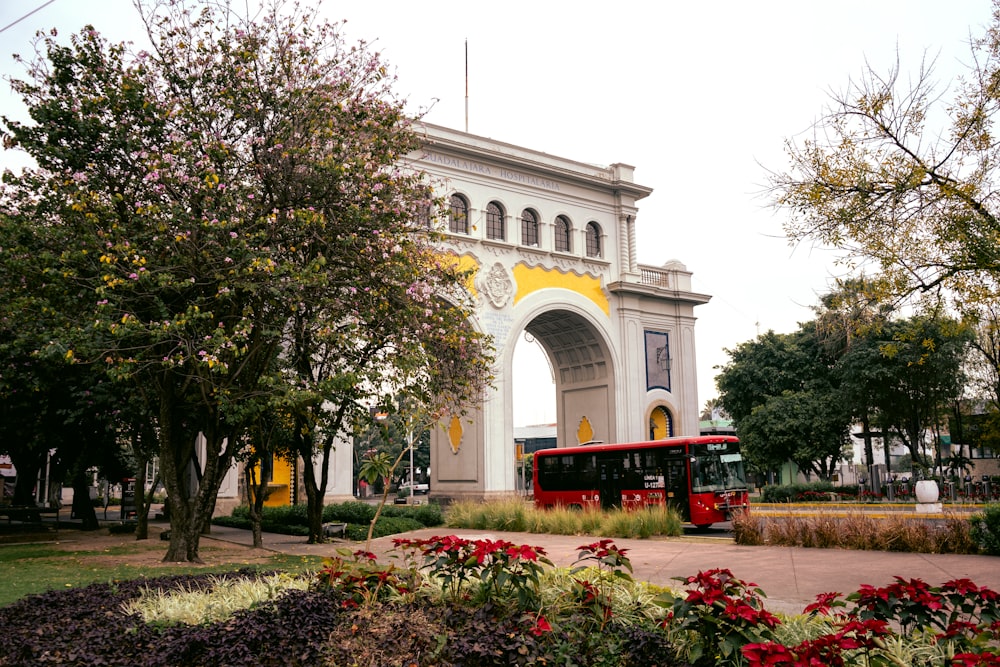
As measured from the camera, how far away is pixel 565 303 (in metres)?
37.7

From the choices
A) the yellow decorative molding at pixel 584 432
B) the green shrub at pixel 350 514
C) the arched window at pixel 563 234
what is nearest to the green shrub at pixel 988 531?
the green shrub at pixel 350 514

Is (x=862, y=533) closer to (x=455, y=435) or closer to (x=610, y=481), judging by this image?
(x=610, y=481)

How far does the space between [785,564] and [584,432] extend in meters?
26.4

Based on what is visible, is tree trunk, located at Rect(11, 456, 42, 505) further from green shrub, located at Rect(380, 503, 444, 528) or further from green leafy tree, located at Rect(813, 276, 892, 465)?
green leafy tree, located at Rect(813, 276, 892, 465)

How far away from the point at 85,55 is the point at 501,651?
42.7 feet

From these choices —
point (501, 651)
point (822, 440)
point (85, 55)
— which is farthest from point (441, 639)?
point (822, 440)

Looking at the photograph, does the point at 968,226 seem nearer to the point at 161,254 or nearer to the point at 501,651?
the point at 501,651

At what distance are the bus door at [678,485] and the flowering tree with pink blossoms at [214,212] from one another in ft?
39.3

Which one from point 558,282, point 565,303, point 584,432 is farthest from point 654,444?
point 584,432

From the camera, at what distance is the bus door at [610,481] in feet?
87.4

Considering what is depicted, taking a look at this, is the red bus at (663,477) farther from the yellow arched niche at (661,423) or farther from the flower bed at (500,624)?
the flower bed at (500,624)

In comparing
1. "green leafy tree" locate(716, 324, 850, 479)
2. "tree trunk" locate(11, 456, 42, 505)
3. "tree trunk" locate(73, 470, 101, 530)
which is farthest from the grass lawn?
"green leafy tree" locate(716, 324, 850, 479)

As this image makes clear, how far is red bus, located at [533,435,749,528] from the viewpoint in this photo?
958 inches

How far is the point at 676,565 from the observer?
561 inches
